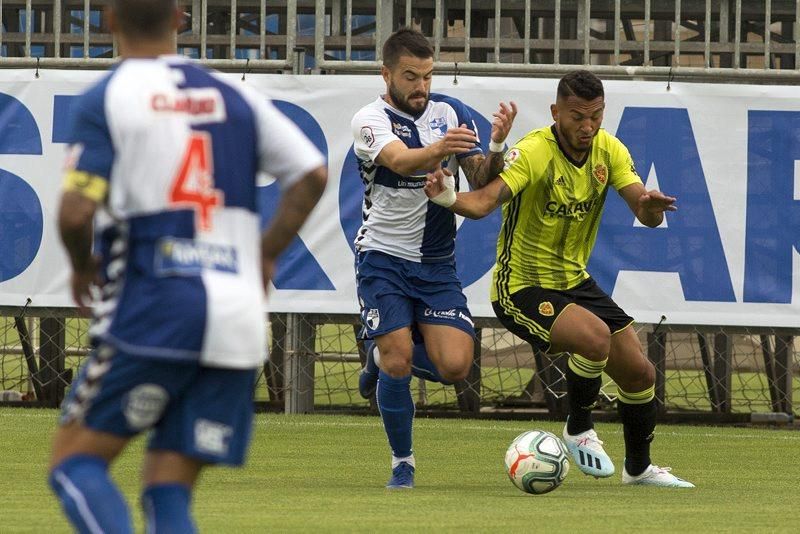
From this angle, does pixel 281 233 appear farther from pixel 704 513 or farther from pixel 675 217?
pixel 675 217

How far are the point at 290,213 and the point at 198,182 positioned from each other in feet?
1.23

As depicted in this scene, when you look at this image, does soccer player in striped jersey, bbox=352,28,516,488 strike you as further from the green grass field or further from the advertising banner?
the advertising banner

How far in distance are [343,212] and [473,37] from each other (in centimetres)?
177

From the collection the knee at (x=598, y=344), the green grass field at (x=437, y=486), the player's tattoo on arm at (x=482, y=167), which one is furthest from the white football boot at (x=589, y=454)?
the player's tattoo on arm at (x=482, y=167)

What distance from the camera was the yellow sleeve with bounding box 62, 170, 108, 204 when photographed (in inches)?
135

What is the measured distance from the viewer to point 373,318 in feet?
24.0

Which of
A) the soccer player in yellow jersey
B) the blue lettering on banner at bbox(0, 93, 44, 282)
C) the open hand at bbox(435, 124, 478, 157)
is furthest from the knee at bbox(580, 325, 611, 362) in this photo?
the blue lettering on banner at bbox(0, 93, 44, 282)

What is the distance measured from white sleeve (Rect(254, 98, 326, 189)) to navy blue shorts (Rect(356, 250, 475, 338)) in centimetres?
355

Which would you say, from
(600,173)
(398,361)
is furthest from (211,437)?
(600,173)

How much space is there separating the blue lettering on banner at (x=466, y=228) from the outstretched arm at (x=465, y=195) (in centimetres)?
292

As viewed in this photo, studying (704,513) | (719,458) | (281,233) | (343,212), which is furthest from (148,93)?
(343,212)

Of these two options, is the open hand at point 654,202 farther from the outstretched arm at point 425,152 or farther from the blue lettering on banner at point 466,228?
the blue lettering on banner at point 466,228

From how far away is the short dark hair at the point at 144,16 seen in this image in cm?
350

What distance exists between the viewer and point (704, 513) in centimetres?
613
